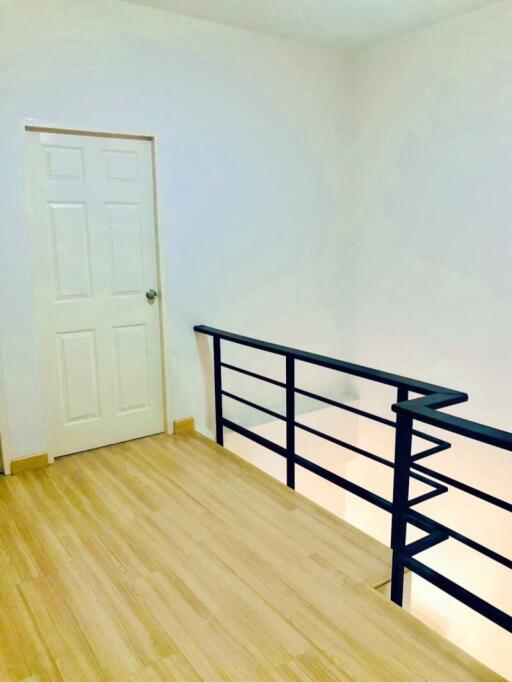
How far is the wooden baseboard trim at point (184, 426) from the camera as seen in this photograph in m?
3.71

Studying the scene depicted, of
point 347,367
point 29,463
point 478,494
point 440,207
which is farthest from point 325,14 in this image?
point 29,463

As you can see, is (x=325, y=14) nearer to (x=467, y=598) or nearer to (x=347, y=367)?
(x=347, y=367)

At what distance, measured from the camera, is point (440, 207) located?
3.68 meters

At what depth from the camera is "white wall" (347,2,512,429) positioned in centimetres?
332

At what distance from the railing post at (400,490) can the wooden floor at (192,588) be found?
151 mm

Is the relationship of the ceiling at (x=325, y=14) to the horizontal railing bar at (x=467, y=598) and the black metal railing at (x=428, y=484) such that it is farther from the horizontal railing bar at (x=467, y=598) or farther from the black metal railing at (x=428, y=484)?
the horizontal railing bar at (x=467, y=598)

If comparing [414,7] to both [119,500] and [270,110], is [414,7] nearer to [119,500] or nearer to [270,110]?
[270,110]

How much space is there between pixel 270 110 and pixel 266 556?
114 inches

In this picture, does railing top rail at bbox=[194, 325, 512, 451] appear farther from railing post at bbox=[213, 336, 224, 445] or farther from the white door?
the white door

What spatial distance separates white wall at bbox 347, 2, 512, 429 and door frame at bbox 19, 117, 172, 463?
166 centimetres

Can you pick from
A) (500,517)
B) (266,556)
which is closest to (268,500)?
(266,556)

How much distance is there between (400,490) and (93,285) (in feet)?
7.25

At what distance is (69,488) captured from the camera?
9.70 feet

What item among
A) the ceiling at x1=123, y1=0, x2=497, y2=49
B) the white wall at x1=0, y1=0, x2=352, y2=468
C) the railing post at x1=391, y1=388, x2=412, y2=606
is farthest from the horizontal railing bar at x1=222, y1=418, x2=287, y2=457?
the ceiling at x1=123, y1=0, x2=497, y2=49
